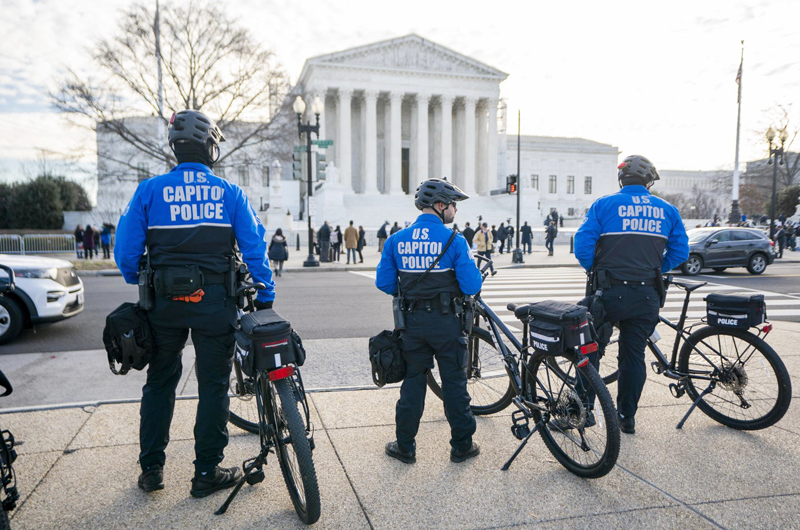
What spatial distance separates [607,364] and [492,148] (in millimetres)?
56856

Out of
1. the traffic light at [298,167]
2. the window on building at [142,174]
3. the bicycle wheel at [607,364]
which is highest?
the window on building at [142,174]

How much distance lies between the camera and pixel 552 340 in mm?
3264

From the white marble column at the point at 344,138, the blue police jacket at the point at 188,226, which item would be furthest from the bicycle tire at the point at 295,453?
the white marble column at the point at 344,138

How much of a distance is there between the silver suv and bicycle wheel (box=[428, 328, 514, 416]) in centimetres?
1465

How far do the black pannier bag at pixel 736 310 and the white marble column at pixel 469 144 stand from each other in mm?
54514

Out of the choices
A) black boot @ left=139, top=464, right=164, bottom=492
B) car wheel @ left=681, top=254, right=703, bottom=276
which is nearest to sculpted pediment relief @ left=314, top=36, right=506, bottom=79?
car wheel @ left=681, top=254, right=703, bottom=276

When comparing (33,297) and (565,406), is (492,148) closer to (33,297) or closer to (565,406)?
(33,297)

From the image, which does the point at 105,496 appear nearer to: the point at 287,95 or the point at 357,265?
the point at 357,265

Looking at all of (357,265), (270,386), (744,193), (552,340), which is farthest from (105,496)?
(744,193)

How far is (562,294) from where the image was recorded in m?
12.9

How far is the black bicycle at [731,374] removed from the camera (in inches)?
153

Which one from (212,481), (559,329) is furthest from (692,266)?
(212,481)

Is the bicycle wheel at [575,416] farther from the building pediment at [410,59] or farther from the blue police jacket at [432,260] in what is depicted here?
the building pediment at [410,59]

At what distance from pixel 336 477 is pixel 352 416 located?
1031mm
